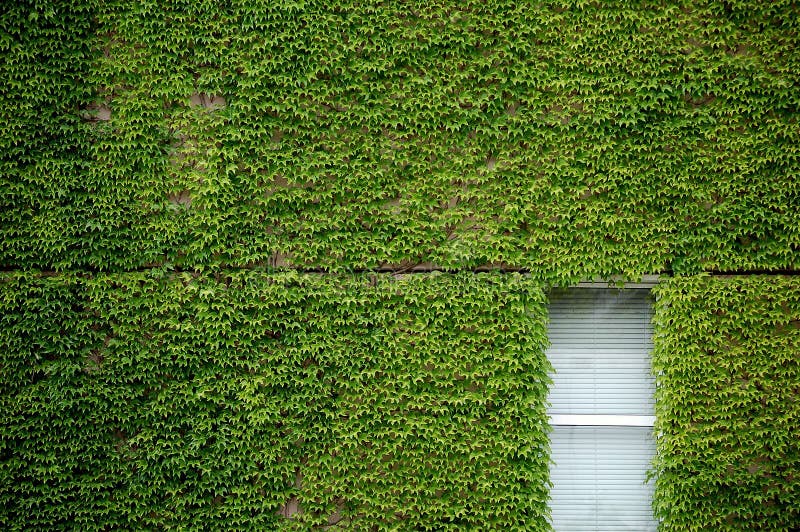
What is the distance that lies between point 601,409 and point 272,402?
2671 mm

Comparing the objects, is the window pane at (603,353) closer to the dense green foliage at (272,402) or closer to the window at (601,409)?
the window at (601,409)

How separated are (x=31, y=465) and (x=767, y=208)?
20.0 ft

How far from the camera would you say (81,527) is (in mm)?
4777

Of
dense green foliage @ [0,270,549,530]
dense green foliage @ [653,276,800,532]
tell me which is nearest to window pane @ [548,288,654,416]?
dense green foliage @ [653,276,800,532]

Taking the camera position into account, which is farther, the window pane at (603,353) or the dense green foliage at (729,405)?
the window pane at (603,353)

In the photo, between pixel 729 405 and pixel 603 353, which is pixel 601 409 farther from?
pixel 729 405

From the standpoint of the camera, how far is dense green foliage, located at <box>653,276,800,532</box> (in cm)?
477

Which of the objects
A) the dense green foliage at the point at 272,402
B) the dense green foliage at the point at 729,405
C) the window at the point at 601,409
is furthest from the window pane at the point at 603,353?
the dense green foliage at the point at 272,402

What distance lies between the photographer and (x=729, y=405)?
4801 millimetres

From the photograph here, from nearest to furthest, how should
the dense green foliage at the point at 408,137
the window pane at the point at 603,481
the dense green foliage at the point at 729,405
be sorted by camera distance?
the dense green foliage at the point at 729,405, the dense green foliage at the point at 408,137, the window pane at the point at 603,481

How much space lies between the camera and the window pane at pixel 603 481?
5.05 metres

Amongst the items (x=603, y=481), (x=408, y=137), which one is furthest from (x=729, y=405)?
(x=408, y=137)

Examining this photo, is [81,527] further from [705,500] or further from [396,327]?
[705,500]

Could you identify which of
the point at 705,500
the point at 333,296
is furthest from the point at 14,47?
the point at 705,500
